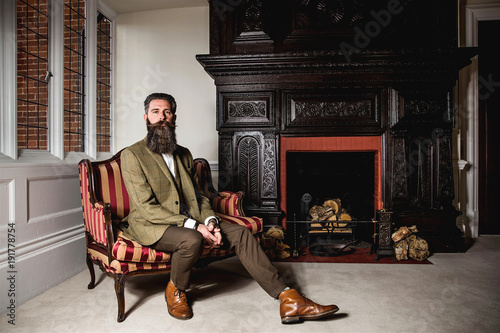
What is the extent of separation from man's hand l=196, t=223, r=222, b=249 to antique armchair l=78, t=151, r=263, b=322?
0.74 feet

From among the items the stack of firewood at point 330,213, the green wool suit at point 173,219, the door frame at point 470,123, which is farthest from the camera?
the door frame at point 470,123

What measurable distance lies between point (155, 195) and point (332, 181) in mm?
2309

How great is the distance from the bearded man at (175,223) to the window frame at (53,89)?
0.87 m

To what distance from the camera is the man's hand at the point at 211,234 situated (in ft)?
7.03

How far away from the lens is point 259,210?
3592 millimetres

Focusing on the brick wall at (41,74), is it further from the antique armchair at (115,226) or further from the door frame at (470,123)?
the door frame at (470,123)

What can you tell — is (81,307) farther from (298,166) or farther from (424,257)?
(424,257)

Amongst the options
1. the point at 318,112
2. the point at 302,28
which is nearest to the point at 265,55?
the point at 302,28

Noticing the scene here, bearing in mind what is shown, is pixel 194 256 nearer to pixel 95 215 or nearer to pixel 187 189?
pixel 187 189

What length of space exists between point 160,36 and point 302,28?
1755 mm

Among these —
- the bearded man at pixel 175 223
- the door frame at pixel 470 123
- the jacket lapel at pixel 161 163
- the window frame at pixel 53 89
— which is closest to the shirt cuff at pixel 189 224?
the bearded man at pixel 175 223

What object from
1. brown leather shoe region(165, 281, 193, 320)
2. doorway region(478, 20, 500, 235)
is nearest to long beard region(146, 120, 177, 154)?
brown leather shoe region(165, 281, 193, 320)

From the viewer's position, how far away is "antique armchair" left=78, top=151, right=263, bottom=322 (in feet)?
6.89

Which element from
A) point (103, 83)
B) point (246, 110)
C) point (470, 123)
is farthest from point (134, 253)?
point (470, 123)
